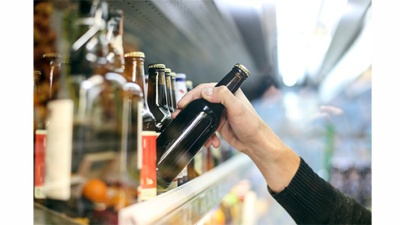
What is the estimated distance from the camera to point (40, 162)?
0.86 metres

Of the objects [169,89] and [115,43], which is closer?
[115,43]

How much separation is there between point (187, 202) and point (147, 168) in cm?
18

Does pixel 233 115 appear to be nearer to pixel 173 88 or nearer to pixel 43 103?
pixel 173 88

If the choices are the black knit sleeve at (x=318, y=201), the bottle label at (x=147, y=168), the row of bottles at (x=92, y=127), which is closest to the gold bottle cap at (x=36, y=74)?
the row of bottles at (x=92, y=127)

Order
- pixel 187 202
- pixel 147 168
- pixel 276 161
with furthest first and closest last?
pixel 276 161 → pixel 187 202 → pixel 147 168

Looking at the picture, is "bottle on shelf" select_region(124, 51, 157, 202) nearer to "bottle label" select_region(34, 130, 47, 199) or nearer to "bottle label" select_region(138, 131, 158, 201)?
"bottle label" select_region(138, 131, 158, 201)

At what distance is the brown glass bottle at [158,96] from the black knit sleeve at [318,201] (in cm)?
46

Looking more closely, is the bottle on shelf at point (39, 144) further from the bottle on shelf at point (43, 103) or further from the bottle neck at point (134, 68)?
the bottle neck at point (134, 68)

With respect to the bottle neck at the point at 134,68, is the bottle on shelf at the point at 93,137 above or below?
below

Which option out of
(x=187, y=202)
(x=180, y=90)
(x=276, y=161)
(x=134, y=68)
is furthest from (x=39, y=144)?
(x=276, y=161)

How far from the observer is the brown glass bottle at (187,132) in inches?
42.3

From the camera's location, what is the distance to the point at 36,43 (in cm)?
91

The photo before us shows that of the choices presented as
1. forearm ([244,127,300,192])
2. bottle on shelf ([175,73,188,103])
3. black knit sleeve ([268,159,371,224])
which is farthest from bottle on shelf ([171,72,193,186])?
black knit sleeve ([268,159,371,224])
